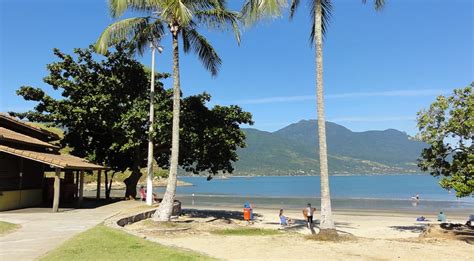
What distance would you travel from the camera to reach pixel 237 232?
16312mm

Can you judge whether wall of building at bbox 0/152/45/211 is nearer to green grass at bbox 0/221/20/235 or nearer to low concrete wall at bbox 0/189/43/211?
low concrete wall at bbox 0/189/43/211

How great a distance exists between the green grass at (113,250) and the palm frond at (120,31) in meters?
8.27

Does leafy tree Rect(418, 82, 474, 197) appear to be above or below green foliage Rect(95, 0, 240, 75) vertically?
below

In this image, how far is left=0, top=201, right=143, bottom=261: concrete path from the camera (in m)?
9.51

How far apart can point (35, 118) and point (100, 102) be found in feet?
14.6

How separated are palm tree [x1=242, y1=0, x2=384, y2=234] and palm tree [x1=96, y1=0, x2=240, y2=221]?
7.68ft

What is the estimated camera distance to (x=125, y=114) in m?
23.4

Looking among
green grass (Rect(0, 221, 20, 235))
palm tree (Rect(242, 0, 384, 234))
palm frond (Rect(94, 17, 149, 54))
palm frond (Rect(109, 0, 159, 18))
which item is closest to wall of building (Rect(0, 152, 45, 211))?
green grass (Rect(0, 221, 20, 235))

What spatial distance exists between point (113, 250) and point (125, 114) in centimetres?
1443

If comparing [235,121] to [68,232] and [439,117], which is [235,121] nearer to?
[439,117]

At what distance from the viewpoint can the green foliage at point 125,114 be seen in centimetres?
2297

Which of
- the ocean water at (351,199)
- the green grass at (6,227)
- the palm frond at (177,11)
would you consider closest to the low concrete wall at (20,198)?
the green grass at (6,227)

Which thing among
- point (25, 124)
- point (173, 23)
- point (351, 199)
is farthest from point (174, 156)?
point (351, 199)

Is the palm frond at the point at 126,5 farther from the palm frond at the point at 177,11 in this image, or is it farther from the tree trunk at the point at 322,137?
the tree trunk at the point at 322,137
